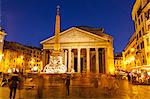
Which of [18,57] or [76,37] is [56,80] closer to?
[76,37]

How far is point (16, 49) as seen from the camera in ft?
223

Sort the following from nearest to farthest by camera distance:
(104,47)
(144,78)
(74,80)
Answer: (74,80) → (144,78) → (104,47)

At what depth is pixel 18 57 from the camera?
66.1 meters

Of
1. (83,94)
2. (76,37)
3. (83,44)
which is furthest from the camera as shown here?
(76,37)

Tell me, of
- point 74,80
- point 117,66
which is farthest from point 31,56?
point 74,80

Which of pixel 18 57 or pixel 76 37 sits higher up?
pixel 76 37

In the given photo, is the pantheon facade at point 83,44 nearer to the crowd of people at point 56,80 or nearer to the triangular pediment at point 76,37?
the triangular pediment at point 76,37

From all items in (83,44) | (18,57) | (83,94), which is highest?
(83,44)

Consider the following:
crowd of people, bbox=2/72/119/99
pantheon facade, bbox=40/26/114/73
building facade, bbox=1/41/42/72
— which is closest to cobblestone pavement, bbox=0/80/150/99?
crowd of people, bbox=2/72/119/99

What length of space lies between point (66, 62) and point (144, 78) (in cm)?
3095

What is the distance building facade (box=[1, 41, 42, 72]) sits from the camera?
61.0 metres

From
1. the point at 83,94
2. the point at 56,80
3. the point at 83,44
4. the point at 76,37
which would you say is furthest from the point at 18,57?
the point at 83,94

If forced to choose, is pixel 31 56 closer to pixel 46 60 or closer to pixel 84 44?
pixel 46 60

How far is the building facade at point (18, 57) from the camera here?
61.0 meters
